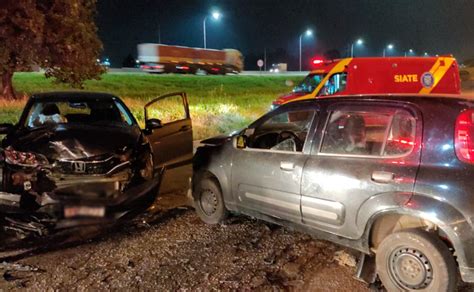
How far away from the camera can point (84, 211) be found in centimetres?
539

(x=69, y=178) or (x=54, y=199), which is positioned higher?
(x=69, y=178)

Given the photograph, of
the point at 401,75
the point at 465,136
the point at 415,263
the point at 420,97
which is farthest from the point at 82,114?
the point at 401,75

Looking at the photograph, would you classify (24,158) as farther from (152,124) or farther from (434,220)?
(434,220)

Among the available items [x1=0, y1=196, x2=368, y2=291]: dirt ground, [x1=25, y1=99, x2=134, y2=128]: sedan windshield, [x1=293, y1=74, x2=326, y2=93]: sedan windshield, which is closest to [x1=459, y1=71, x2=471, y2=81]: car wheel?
[x1=293, y1=74, x2=326, y2=93]: sedan windshield

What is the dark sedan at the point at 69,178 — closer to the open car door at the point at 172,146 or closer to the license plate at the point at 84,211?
the license plate at the point at 84,211

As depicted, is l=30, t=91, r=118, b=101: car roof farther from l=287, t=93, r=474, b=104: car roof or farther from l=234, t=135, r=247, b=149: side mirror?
l=287, t=93, r=474, b=104: car roof

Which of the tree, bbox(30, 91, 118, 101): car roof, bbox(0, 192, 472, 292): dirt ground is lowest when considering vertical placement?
bbox(0, 192, 472, 292): dirt ground

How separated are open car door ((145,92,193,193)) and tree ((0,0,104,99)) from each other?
34.8 ft

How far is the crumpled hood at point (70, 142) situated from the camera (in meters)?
5.41

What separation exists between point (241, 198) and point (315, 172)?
1.16 meters

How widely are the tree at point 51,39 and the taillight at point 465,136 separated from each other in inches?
613

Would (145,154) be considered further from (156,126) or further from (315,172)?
(315,172)

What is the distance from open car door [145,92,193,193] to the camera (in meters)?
7.29

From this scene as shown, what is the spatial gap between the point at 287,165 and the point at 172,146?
350 cm
